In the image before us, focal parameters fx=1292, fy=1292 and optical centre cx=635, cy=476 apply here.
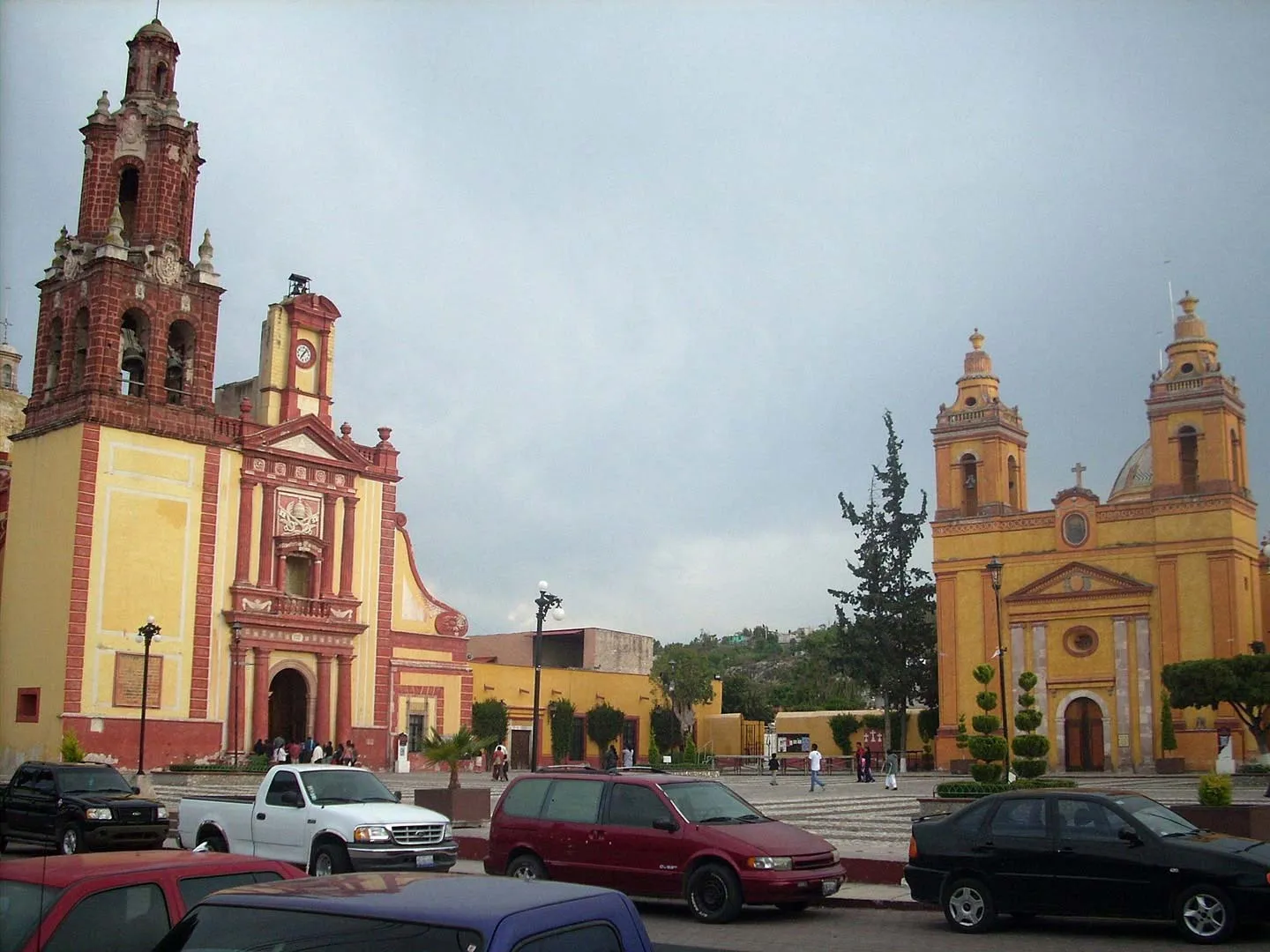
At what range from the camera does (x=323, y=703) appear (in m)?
44.5

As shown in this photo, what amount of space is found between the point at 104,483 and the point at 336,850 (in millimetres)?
28258

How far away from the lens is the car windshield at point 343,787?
15.2 m

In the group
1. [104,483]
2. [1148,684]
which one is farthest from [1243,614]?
[104,483]

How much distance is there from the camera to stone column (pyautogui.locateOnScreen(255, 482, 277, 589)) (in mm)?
43781

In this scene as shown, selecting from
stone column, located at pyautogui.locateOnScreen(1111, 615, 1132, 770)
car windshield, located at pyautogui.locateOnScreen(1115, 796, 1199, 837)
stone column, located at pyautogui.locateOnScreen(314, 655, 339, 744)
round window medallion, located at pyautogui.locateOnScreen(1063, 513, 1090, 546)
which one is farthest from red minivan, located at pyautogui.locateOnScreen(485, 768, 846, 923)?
round window medallion, located at pyautogui.locateOnScreen(1063, 513, 1090, 546)

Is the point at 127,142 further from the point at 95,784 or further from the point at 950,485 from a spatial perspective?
the point at 950,485

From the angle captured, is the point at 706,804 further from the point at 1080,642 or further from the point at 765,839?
the point at 1080,642

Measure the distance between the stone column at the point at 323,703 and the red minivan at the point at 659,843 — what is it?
31190 millimetres

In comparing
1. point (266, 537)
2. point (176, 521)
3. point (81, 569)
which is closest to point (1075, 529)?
point (266, 537)

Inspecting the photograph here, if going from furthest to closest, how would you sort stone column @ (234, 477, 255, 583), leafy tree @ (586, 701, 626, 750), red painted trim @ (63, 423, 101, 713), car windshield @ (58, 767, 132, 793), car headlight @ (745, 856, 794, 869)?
leafy tree @ (586, 701, 626, 750) < stone column @ (234, 477, 255, 583) < red painted trim @ (63, 423, 101, 713) < car windshield @ (58, 767, 132, 793) < car headlight @ (745, 856, 794, 869)

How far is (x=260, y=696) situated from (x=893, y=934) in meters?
33.4

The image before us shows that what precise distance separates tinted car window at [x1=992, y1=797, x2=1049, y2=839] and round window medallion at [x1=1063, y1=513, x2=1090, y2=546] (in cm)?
4452

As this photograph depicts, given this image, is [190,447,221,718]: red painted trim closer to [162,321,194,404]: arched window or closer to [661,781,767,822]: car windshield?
[162,321,194,404]: arched window

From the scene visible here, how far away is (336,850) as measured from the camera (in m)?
14.6
